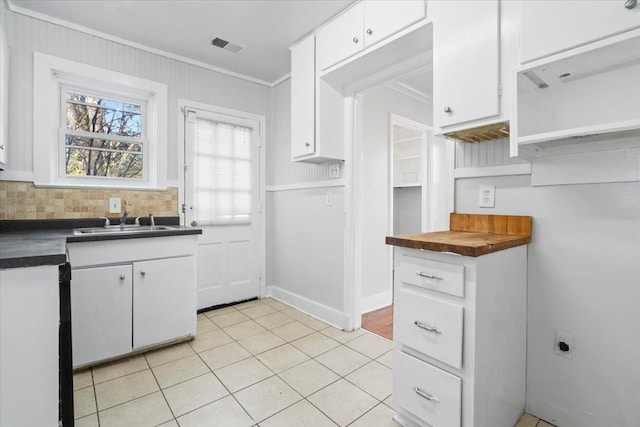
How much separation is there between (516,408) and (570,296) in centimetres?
62

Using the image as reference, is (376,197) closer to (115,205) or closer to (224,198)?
(224,198)

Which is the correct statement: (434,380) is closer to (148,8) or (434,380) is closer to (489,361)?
(489,361)

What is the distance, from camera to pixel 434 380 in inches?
52.1

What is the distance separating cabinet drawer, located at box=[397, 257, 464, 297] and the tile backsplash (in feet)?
7.77

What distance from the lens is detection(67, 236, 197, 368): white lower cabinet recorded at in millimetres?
1936

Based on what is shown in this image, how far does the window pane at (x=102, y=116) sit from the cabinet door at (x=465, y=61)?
2665mm

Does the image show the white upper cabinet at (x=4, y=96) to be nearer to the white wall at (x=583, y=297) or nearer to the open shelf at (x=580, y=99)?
the open shelf at (x=580, y=99)

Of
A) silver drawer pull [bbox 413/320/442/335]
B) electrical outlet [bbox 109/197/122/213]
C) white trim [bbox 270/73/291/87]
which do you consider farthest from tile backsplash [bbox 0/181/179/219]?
Answer: silver drawer pull [bbox 413/320/442/335]

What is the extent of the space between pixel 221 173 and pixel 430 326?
2602 millimetres

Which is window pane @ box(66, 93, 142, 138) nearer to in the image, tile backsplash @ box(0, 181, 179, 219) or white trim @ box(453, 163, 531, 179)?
tile backsplash @ box(0, 181, 179, 219)

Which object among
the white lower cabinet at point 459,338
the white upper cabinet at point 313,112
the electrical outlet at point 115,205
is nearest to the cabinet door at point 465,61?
the white lower cabinet at point 459,338

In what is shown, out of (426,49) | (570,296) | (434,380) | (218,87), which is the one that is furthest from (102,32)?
(570,296)

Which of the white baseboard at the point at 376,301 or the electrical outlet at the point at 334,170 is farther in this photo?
the white baseboard at the point at 376,301

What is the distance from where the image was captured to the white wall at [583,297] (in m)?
1.31
